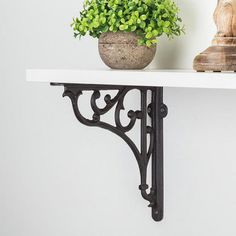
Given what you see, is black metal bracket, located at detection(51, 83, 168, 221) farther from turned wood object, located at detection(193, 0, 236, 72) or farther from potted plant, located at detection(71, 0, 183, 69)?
turned wood object, located at detection(193, 0, 236, 72)

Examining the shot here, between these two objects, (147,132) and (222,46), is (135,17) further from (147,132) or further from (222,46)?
(147,132)

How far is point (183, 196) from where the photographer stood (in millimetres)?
1268

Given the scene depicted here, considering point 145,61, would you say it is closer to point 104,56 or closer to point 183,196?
point 104,56

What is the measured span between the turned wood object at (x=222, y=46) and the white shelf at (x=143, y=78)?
3 centimetres

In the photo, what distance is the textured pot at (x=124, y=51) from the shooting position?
1.13m

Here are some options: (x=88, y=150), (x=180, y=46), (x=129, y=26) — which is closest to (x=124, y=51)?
(x=129, y=26)

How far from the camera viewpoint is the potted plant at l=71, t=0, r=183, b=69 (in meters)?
1.11

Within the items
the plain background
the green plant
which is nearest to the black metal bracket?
the plain background

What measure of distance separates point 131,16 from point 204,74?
0.21 meters

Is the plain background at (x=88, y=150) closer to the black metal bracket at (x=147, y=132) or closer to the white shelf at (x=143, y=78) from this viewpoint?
the black metal bracket at (x=147, y=132)

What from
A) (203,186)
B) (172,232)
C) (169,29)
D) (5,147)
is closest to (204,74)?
(169,29)

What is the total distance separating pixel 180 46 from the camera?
1.24 metres

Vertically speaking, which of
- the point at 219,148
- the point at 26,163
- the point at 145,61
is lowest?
the point at 26,163

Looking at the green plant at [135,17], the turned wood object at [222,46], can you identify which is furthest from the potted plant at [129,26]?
the turned wood object at [222,46]
